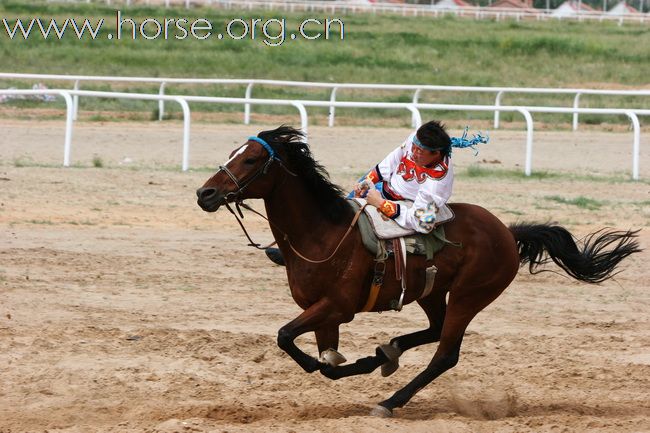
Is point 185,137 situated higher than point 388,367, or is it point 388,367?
point 185,137

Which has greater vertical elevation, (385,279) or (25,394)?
(385,279)

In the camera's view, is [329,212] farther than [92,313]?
No

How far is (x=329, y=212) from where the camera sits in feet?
21.2

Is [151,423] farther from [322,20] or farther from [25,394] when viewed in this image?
[322,20]

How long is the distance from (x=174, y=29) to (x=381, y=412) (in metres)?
38.4

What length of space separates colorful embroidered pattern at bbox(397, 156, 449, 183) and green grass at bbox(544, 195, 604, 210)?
25.7 feet

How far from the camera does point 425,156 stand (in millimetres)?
6566

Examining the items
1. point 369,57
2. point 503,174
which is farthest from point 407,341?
point 369,57

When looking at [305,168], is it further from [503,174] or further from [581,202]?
[503,174]

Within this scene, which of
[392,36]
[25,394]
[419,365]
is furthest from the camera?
[392,36]

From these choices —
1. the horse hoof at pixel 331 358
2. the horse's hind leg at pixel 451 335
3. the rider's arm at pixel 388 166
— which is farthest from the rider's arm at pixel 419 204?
the horse hoof at pixel 331 358

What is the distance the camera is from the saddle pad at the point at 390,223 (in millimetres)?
6488

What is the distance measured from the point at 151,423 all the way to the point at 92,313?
2734 millimetres

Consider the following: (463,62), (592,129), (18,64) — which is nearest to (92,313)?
(592,129)
